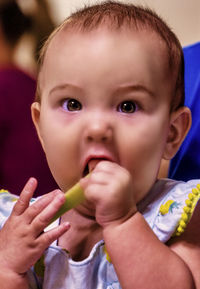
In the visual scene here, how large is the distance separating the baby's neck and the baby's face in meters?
0.08

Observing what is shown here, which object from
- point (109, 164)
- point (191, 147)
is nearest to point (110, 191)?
point (109, 164)

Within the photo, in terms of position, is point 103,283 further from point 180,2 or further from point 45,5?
point 45,5

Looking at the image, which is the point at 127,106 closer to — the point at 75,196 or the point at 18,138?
the point at 75,196

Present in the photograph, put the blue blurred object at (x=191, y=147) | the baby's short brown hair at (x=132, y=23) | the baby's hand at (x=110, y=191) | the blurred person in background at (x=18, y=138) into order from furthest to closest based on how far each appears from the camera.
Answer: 1. the blurred person in background at (x=18, y=138)
2. the blue blurred object at (x=191, y=147)
3. the baby's short brown hair at (x=132, y=23)
4. the baby's hand at (x=110, y=191)

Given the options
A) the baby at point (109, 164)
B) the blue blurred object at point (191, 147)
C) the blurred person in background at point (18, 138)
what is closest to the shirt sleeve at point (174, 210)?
the baby at point (109, 164)

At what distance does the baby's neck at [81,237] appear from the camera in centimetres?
73

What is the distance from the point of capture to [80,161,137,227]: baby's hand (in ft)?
1.90

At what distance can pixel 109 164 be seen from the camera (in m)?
0.60

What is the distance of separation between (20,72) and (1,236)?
821 millimetres

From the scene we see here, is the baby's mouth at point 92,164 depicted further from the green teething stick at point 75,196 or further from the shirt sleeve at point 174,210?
the shirt sleeve at point 174,210

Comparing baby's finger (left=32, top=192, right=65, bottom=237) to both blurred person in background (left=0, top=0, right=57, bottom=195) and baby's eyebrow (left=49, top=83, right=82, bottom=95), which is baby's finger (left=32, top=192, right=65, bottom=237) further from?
blurred person in background (left=0, top=0, right=57, bottom=195)

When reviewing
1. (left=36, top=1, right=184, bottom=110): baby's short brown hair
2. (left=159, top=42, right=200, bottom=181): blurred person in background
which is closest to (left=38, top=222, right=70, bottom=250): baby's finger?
(left=36, top=1, right=184, bottom=110): baby's short brown hair

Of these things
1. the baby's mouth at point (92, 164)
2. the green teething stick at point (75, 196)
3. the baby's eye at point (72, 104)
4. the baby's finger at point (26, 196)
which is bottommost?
the baby's finger at point (26, 196)

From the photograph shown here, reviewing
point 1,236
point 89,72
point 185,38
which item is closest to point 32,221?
point 1,236
